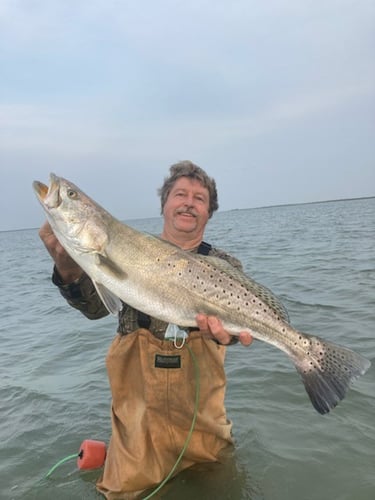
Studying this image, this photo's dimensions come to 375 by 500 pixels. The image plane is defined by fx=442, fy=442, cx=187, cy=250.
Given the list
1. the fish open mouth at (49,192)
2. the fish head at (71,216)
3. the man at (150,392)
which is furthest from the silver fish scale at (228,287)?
the fish open mouth at (49,192)

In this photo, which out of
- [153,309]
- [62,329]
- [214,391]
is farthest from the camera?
[62,329]

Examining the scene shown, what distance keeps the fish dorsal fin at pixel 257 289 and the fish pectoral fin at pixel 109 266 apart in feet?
2.55

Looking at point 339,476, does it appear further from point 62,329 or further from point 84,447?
point 62,329

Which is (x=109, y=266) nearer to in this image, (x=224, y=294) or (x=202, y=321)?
(x=202, y=321)

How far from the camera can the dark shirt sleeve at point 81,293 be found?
3936 mm

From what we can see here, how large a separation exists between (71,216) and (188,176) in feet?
4.65

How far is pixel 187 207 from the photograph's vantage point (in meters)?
4.34

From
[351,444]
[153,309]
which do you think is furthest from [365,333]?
[153,309]

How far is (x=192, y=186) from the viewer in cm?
444

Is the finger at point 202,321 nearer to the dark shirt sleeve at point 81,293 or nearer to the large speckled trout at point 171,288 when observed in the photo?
the large speckled trout at point 171,288

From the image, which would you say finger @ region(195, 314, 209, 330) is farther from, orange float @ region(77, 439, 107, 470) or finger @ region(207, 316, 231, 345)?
orange float @ region(77, 439, 107, 470)

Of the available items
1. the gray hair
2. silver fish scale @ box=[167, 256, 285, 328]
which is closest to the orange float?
silver fish scale @ box=[167, 256, 285, 328]

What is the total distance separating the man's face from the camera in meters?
4.33

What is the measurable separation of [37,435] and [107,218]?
3.69 m
